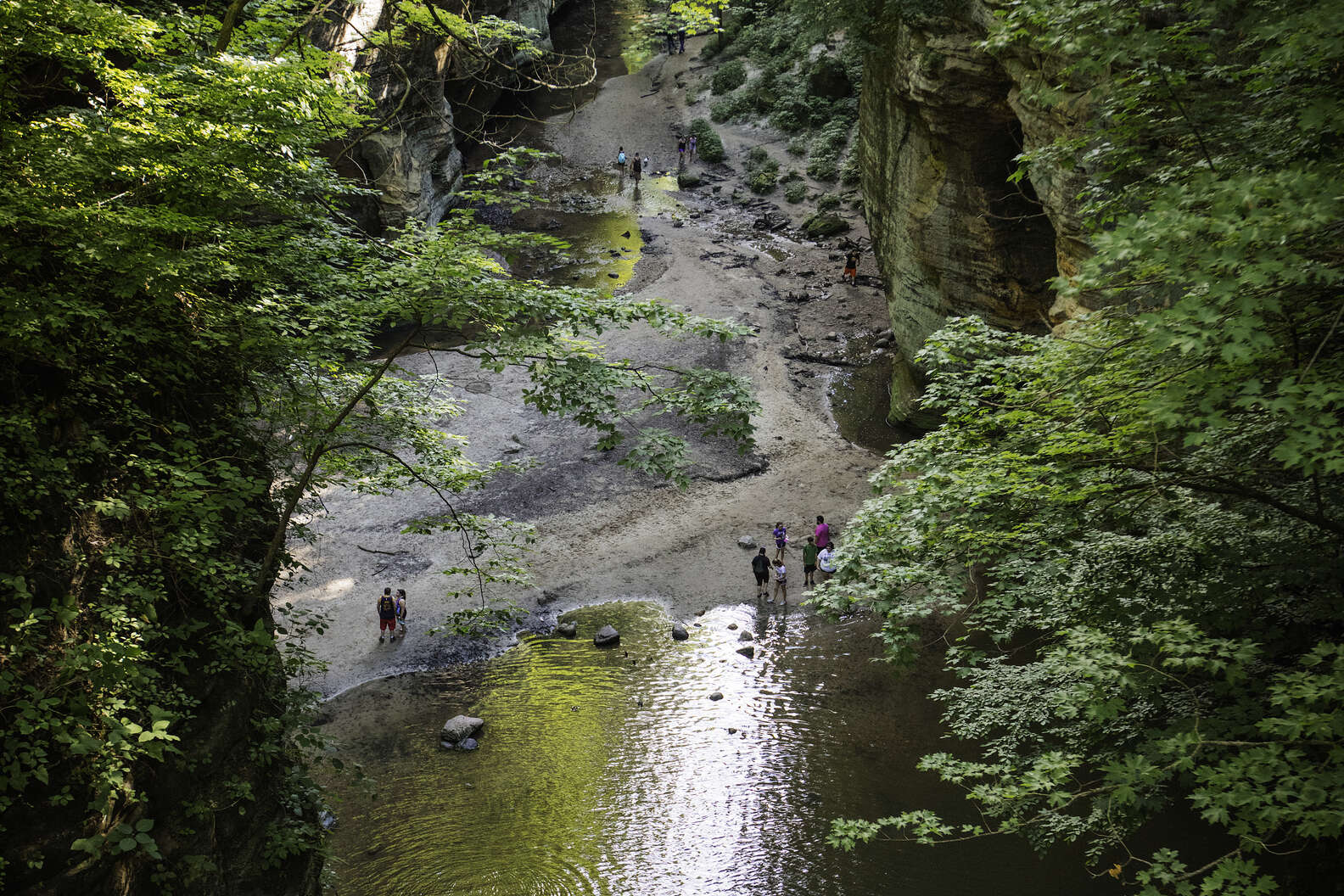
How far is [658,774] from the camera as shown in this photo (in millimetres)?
11844

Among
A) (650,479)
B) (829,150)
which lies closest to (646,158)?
(829,150)

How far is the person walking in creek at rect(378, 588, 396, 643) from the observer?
14469 mm

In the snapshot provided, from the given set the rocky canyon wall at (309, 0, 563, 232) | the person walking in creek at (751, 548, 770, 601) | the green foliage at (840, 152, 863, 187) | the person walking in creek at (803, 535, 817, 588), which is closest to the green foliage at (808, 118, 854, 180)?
the green foliage at (840, 152, 863, 187)

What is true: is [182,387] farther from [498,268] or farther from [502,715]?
[502,715]

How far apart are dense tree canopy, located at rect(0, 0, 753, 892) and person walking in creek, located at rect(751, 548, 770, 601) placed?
27.2 feet

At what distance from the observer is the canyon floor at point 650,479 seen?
52.0 feet

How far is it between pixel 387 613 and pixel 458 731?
3095mm

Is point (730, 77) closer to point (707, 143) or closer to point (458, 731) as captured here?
point (707, 143)

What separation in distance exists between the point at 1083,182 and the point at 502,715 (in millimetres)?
13320

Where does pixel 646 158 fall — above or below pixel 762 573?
above

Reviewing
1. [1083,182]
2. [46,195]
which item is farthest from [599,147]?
[46,195]

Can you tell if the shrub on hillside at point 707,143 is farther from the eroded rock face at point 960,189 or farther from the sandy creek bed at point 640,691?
the eroded rock face at point 960,189

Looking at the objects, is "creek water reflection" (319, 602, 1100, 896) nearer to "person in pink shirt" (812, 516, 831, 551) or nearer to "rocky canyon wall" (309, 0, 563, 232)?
"person in pink shirt" (812, 516, 831, 551)

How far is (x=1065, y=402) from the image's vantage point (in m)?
6.62
